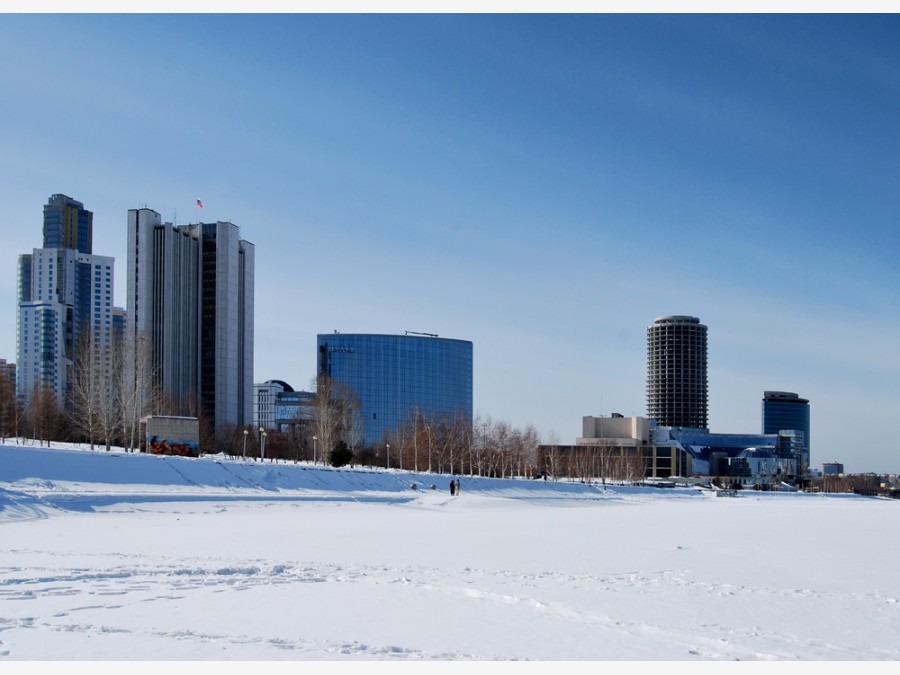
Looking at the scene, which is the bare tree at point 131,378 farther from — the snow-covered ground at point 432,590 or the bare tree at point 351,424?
the snow-covered ground at point 432,590

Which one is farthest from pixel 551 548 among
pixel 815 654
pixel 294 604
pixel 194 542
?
pixel 815 654

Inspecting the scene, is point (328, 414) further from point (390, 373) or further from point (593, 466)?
point (390, 373)

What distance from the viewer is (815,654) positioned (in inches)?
371

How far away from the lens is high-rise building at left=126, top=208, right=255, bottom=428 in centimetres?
12712

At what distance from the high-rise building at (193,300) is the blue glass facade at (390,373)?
142 ft

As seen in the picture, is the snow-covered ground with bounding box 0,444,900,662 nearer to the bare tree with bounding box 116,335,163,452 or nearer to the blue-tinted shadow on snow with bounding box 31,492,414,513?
the blue-tinted shadow on snow with bounding box 31,492,414,513

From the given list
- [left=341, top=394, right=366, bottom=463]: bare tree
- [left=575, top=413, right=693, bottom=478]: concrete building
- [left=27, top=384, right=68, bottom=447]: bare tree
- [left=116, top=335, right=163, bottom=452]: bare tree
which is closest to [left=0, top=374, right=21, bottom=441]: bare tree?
[left=27, top=384, right=68, bottom=447]: bare tree

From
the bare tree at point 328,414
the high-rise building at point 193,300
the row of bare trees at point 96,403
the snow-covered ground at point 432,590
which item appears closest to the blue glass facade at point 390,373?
the high-rise building at point 193,300

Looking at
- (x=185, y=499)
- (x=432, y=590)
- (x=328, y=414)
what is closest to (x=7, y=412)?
(x=328, y=414)

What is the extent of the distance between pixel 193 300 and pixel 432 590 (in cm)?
12543

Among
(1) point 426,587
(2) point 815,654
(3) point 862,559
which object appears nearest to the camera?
(2) point 815,654

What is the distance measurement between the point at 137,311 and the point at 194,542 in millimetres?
114434

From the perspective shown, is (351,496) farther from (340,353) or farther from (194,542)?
(340,353)
